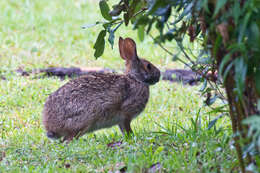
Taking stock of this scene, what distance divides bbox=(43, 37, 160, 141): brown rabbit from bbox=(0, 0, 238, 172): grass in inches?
6.9

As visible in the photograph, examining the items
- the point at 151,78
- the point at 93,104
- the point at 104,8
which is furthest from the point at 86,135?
the point at 104,8

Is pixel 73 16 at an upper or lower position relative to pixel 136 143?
upper

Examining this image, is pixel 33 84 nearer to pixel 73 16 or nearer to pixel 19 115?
pixel 19 115

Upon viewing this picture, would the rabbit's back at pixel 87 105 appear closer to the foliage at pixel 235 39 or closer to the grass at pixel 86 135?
the grass at pixel 86 135

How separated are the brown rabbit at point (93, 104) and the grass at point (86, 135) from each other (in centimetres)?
17

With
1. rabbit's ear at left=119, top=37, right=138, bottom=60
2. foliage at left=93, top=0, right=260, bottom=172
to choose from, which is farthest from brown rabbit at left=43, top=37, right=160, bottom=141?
foliage at left=93, top=0, right=260, bottom=172

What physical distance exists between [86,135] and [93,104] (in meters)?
0.52

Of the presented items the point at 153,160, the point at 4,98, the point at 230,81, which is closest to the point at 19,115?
the point at 4,98

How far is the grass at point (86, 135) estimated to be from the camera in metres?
4.36

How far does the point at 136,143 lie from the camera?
4977 millimetres

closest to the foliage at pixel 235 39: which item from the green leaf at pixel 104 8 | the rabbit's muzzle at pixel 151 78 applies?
the green leaf at pixel 104 8

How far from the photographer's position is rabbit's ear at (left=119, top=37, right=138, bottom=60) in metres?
6.27

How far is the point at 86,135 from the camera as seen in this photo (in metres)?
5.97

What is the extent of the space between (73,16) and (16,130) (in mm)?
6638
